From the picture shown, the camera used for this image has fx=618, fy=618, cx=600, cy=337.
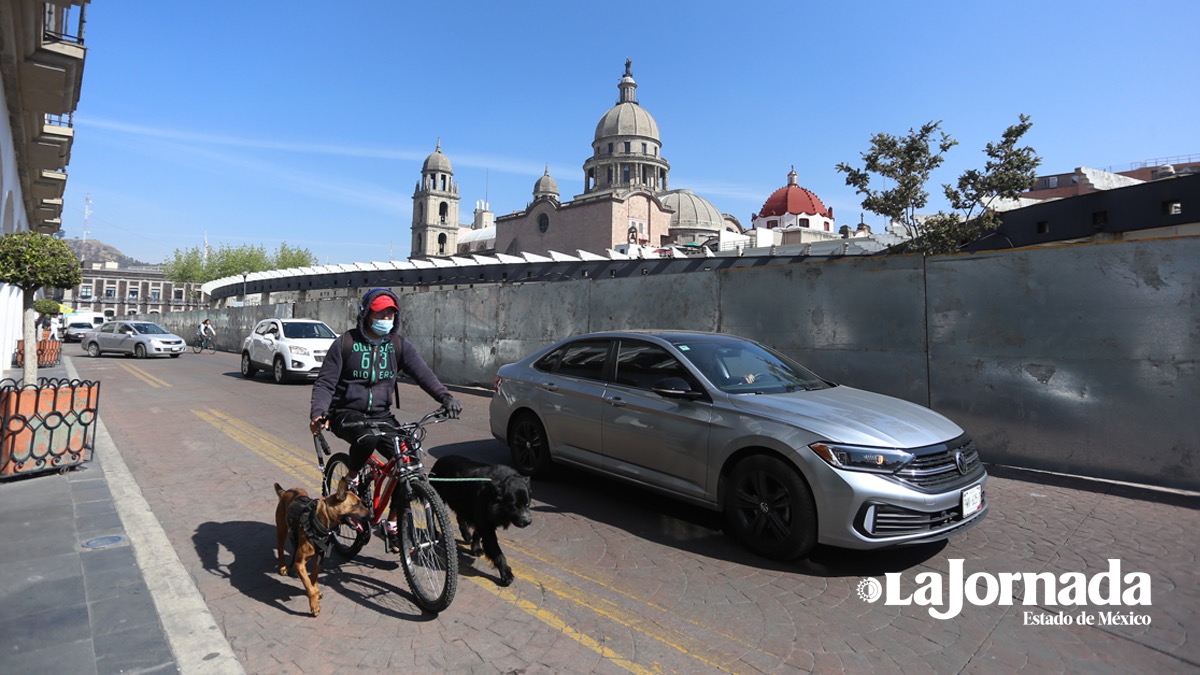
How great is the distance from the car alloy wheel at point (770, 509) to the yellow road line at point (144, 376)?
15118 millimetres

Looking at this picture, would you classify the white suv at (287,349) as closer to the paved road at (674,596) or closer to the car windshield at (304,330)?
the car windshield at (304,330)

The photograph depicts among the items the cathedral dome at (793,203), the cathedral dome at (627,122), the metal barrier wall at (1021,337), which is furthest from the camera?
the cathedral dome at (627,122)

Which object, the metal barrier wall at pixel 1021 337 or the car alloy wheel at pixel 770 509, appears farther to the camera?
the metal barrier wall at pixel 1021 337

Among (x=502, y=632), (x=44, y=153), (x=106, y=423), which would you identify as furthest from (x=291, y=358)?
(x=502, y=632)

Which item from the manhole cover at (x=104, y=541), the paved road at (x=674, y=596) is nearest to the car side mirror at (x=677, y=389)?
the paved road at (x=674, y=596)

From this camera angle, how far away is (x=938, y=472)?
400 cm

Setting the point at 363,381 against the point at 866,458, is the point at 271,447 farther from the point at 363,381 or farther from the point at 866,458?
the point at 866,458

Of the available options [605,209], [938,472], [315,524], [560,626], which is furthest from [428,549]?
[605,209]

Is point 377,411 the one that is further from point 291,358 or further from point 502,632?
point 291,358

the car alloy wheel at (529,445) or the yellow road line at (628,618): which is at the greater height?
the car alloy wheel at (529,445)

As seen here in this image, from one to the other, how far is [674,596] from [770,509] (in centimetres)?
100

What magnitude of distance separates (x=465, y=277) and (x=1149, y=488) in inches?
1346

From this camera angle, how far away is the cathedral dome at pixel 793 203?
82625mm

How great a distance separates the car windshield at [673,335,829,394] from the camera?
494 cm
